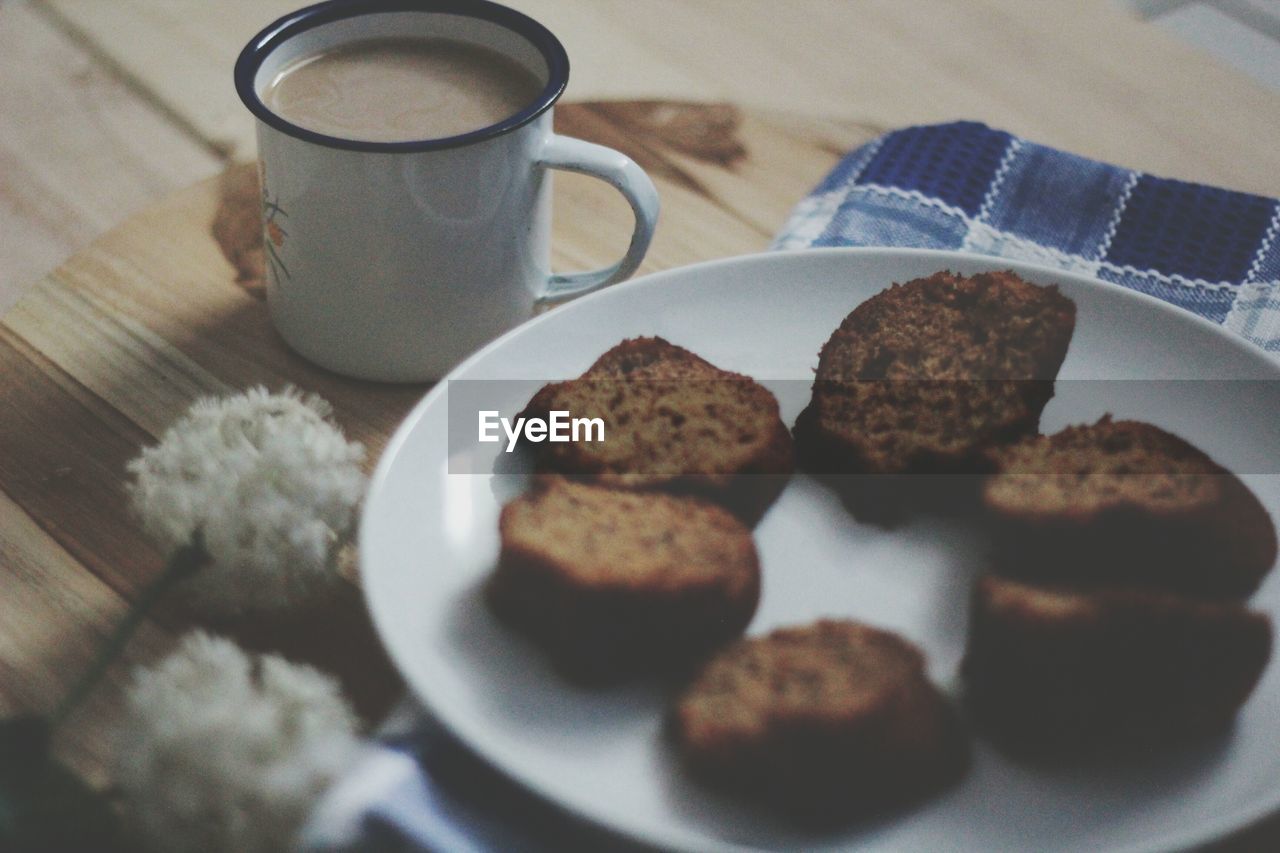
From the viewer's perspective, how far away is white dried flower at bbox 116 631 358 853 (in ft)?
2.08

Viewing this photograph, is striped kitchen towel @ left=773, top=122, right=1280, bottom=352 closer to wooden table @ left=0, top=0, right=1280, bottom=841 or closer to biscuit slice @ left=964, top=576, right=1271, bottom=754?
wooden table @ left=0, top=0, right=1280, bottom=841

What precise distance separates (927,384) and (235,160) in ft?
2.67

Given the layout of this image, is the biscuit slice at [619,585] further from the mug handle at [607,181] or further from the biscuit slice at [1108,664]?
the mug handle at [607,181]

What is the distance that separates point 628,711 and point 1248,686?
0.35m

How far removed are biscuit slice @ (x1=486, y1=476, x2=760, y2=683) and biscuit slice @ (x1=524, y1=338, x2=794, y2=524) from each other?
5cm

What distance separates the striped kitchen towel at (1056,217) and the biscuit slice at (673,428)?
306 millimetres

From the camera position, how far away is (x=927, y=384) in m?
0.90

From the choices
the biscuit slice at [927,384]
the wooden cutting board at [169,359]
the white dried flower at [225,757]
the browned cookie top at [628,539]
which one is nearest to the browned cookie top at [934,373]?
the biscuit slice at [927,384]

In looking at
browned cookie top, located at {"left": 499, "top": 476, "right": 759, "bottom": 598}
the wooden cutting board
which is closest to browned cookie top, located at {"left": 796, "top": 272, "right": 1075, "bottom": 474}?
browned cookie top, located at {"left": 499, "top": 476, "right": 759, "bottom": 598}

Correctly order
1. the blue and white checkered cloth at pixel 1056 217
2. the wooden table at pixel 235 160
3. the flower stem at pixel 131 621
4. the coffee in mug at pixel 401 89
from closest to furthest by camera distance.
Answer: the flower stem at pixel 131 621 → the wooden table at pixel 235 160 → the coffee in mug at pixel 401 89 → the blue and white checkered cloth at pixel 1056 217

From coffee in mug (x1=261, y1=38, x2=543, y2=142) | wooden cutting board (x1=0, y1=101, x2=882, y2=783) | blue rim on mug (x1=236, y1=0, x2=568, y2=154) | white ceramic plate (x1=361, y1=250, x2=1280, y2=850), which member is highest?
blue rim on mug (x1=236, y1=0, x2=568, y2=154)

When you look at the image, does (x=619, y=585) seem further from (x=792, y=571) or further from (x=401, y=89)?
(x=401, y=89)

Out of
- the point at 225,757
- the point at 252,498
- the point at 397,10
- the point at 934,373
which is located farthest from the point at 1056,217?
the point at 225,757

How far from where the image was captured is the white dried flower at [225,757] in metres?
0.63
